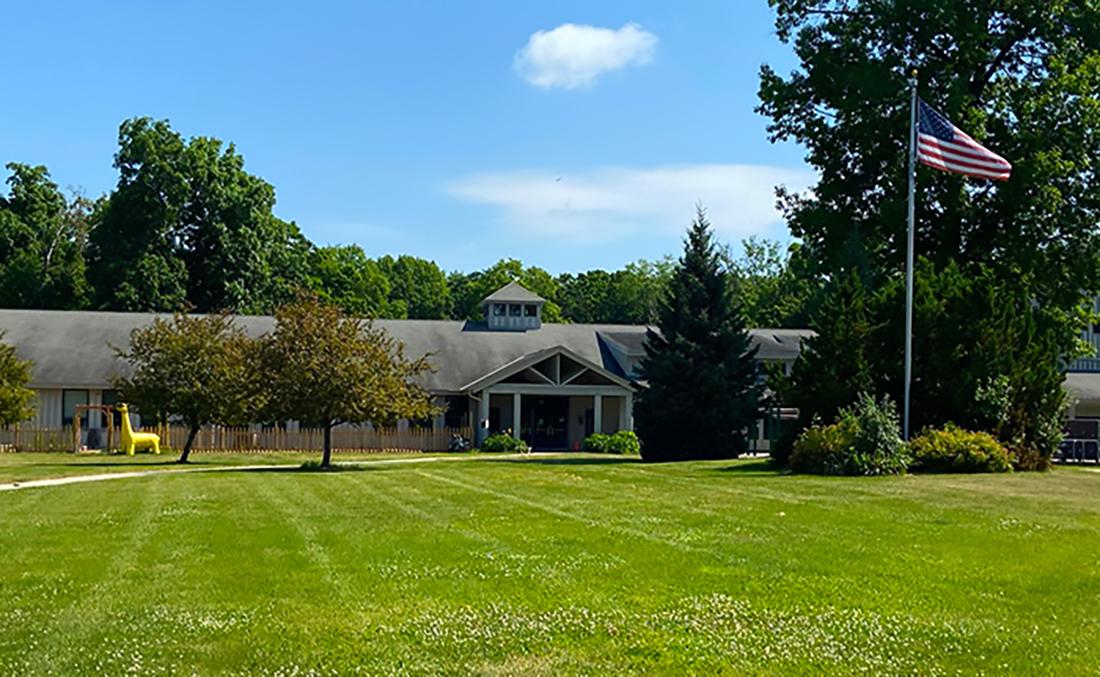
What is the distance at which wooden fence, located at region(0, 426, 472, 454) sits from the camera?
4534cm

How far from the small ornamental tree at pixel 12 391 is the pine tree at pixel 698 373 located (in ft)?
61.8

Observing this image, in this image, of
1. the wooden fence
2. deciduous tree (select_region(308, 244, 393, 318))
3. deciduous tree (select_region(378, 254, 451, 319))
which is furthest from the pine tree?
deciduous tree (select_region(378, 254, 451, 319))

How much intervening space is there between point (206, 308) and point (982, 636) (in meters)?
60.1

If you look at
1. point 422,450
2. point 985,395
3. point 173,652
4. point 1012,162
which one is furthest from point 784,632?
point 422,450

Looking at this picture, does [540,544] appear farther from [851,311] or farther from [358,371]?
[358,371]

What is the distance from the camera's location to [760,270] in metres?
99.6

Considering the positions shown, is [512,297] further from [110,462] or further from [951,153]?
[951,153]

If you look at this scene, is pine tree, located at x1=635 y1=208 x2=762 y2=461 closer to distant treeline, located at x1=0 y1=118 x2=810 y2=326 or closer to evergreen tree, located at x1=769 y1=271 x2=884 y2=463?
evergreen tree, located at x1=769 y1=271 x2=884 y2=463

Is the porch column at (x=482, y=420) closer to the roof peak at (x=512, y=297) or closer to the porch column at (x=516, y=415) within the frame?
the porch column at (x=516, y=415)

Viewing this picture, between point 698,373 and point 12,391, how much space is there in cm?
2066

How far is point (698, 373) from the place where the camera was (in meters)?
35.2

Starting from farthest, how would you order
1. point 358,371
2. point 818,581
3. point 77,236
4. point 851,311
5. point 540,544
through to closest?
point 77,236 < point 358,371 < point 851,311 < point 540,544 < point 818,581

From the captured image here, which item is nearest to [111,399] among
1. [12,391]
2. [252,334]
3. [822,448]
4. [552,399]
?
[252,334]

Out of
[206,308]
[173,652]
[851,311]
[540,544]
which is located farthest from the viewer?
[206,308]
